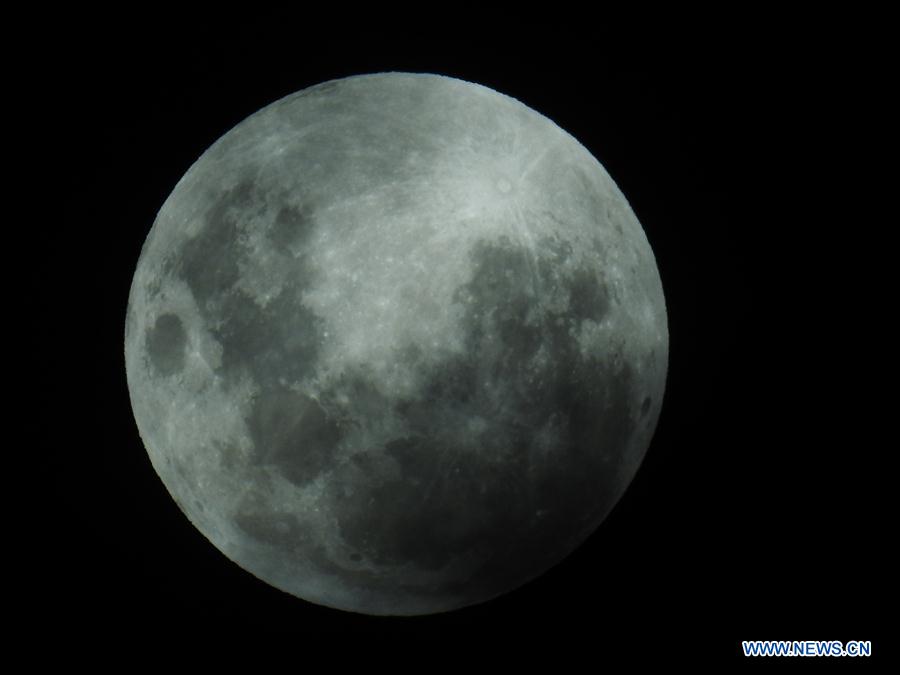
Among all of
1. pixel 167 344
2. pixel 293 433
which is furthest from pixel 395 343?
pixel 167 344

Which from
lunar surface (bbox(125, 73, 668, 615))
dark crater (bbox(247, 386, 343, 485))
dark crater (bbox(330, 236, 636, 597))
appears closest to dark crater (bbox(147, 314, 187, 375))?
lunar surface (bbox(125, 73, 668, 615))

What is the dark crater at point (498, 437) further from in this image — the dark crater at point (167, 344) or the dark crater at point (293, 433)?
the dark crater at point (167, 344)

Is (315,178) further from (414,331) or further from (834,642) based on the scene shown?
(834,642)

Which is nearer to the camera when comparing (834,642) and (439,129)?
(439,129)

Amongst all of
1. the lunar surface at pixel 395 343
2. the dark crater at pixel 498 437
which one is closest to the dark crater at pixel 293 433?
the lunar surface at pixel 395 343

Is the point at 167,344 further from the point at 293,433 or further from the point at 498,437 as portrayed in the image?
the point at 498,437

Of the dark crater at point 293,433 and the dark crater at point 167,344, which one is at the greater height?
the dark crater at point 167,344

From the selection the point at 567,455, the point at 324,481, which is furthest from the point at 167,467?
the point at 567,455

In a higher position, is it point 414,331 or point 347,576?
point 414,331

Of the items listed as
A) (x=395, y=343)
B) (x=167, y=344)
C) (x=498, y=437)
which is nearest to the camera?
(x=395, y=343)
